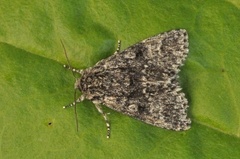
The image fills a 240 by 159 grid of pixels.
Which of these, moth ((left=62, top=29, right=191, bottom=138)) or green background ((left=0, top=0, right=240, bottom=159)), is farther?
moth ((left=62, top=29, right=191, bottom=138))

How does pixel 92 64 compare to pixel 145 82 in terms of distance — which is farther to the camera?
pixel 145 82

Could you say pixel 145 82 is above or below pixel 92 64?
below

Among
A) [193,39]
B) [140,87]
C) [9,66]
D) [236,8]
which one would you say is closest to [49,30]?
[9,66]

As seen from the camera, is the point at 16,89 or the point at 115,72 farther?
the point at 115,72

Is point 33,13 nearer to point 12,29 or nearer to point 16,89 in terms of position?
point 12,29
